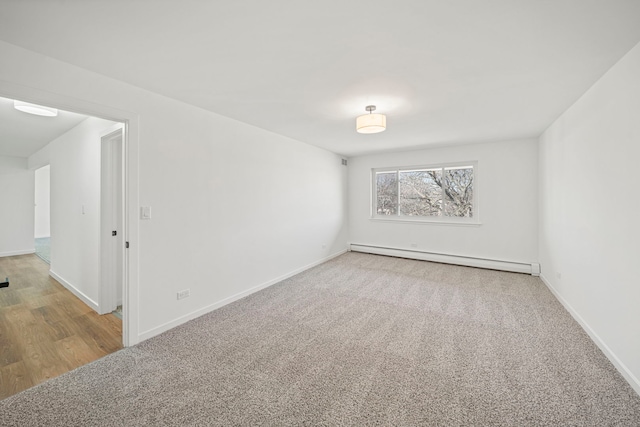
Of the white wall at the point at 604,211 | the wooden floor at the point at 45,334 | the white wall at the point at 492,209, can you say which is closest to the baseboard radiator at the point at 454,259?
the white wall at the point at 492,209

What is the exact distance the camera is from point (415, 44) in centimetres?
179

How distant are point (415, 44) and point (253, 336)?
2.80 m

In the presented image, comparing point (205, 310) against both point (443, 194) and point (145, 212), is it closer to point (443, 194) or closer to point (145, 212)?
point (145, 212)

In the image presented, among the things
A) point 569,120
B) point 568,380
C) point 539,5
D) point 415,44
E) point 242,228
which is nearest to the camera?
point 539,5

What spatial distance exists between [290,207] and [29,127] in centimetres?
384

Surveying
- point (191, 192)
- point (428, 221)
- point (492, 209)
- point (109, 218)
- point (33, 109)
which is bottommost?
point (428, 221)

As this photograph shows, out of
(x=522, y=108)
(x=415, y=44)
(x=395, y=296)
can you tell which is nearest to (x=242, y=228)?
(x=395, y=296)

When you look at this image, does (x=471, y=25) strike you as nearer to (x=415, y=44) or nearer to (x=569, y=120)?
(x=415, y=44)

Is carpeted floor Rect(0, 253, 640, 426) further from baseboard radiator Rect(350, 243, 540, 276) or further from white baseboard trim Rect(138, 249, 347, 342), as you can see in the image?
baseboard radiator Rect(350, 243, 540, 276)

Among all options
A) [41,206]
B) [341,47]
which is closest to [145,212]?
[341,47]

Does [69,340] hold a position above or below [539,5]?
below

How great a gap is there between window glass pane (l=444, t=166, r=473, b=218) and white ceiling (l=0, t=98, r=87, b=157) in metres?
6.04

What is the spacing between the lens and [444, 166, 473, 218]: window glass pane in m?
5.26

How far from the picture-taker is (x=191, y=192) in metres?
2.93
